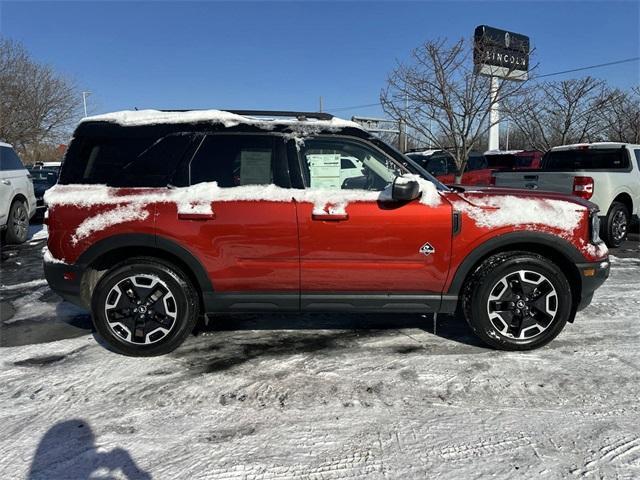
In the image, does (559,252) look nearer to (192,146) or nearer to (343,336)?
(343,336)

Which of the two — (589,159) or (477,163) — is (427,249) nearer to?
(589,159)

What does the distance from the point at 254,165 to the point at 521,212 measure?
83.2 inches

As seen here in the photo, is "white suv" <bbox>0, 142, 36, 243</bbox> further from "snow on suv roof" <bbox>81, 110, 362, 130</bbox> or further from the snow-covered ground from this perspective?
"snow on suv roof" <bbox>81, 110, 362, 130</bbox>

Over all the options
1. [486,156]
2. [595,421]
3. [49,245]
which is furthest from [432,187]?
[486,156]

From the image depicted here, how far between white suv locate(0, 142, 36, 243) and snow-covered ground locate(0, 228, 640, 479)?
5264mm

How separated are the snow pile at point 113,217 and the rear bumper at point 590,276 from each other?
3.44m

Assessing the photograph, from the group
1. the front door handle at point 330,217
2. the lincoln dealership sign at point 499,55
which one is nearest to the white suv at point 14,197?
the front door handle at point 330,217

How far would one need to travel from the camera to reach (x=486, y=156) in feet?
44.2

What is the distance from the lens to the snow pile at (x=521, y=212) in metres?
3.61

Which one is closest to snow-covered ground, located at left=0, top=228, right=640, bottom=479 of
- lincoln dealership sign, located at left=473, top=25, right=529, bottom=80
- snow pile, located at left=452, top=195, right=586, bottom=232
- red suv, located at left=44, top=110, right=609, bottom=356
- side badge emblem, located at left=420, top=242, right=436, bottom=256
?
red suv, located at left=44, top=110, right=609, bottom=356

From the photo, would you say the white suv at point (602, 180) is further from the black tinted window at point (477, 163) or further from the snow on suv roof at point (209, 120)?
the snow on suv roof at point (209, 120)

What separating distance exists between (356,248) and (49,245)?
242cm

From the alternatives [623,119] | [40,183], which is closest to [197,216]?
[40,183]

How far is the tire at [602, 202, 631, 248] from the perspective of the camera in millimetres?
8156
